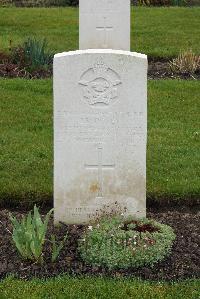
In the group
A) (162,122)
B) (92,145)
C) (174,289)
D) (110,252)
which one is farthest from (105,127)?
(162,122)

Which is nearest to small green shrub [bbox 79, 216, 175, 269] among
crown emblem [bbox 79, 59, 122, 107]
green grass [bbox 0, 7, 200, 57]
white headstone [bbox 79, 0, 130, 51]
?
crown emblem [bbox 79, 59, 122, 107]

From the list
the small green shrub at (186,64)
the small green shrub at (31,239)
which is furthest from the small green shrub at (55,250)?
the small green shrub at (186,64)

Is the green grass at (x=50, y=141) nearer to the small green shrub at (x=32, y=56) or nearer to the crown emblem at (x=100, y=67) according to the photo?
the small green shrub at (x=32, y=56)

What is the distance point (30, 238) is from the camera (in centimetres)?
579

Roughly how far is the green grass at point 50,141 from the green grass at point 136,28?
105 inches

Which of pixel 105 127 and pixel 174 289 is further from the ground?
pixel 105 127

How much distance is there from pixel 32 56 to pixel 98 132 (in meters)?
6.05

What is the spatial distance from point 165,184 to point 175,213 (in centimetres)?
62

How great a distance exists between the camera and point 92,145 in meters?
6.43

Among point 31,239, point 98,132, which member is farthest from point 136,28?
point 31,239

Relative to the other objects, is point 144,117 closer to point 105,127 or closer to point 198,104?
point 105,127

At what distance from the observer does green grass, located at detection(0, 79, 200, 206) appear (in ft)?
24.9

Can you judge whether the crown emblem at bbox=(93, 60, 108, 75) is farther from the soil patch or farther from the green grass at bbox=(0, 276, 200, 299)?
the green grass at bbox=(0, 276, 200, 299)

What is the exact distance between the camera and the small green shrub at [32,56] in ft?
39.9
